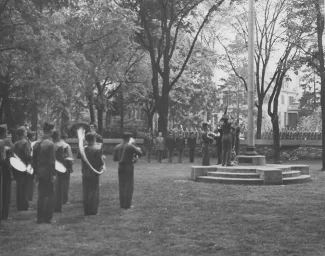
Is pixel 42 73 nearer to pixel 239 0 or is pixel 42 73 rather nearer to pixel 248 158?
pixel 248 158

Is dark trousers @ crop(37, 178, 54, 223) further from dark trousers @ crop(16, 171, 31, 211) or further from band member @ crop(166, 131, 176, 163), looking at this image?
band member @ crop(166, 131, 176, 163)

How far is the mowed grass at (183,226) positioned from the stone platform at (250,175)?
179 cm

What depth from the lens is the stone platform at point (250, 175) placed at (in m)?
16.2

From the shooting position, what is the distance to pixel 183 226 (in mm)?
9141

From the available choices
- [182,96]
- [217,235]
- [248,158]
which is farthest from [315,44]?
[182,96]

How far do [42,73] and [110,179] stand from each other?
560cm

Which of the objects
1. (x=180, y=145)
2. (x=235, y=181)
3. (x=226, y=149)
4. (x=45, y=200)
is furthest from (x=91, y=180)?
(x=180, y=145)

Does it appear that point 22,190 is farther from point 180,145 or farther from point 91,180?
point 180,145

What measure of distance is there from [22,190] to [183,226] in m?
3.95

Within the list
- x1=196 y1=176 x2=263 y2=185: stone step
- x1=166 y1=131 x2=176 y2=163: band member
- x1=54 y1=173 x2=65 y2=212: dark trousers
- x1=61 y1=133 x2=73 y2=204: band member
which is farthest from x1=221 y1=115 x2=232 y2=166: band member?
x1=166 y1=131 x2=176 y2=163: band member

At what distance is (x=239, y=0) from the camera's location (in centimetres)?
3000

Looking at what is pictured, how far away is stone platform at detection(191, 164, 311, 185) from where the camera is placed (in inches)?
638

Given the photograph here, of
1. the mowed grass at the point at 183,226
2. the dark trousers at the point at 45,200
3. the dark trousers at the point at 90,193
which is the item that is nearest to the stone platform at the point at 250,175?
the mowed grass at the point at 183,226

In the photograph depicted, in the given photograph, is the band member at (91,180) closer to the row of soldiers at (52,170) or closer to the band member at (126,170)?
the row of soldiers at (52,170)
